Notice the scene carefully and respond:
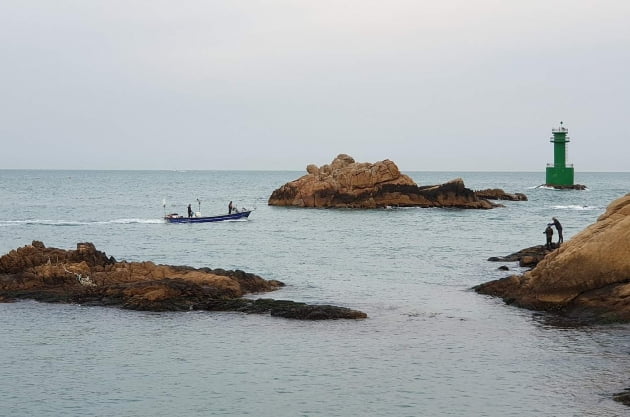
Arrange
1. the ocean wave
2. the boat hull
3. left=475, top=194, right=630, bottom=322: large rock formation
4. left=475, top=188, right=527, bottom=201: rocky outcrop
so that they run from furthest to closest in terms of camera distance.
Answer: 1. left=475, top=188, right=527, bottom=201: rocky outcrop
2. the boat hull
3. the ocean wave
4. left=475, top=194, right=630, bottom=322: large rock formation

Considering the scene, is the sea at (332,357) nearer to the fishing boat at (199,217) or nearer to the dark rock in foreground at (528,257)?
the dark rock in foreground at (528,257)

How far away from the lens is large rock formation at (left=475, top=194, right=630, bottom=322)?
26.7 m

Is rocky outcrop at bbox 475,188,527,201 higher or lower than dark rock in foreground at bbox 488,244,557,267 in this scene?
higher

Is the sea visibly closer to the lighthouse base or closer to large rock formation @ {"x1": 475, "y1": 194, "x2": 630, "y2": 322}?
large rock formation @ {"x1": 475, "y1": 194, "x2": 630, "y2": 322}

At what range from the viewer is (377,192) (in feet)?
326

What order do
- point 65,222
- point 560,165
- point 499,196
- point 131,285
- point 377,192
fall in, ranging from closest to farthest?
point 131,285, point 65,222, point 377,192, point 499,196, point 560,165

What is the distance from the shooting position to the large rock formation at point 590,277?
87.5 feet

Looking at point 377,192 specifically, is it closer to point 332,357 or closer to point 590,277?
point 590,277

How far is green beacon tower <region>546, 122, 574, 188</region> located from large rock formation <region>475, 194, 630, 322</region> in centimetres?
10004

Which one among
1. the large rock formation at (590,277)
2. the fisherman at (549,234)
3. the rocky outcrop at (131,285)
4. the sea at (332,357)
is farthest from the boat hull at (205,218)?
the large rock formation at (590,277)

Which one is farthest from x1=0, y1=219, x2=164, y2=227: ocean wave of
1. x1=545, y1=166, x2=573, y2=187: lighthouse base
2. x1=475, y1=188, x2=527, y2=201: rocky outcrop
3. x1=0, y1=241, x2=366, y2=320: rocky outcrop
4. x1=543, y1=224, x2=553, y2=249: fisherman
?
x1=545, y1=166, x2=573, y2=187: lighthouse base

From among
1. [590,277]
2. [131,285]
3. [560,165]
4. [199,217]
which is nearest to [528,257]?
[590,277]

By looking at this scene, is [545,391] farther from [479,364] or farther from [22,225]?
[22,225]

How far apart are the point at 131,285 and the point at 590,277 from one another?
17.8m
